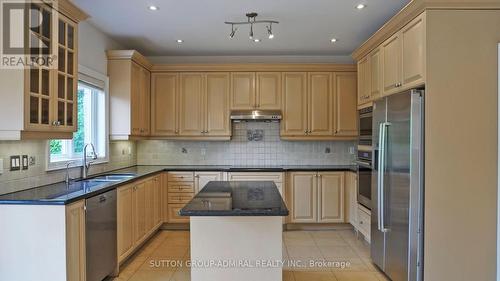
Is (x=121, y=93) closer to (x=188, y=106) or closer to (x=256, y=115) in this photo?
(x=188, y=106)

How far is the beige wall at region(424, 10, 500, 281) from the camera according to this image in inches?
98.6

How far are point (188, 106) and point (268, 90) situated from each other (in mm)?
1232

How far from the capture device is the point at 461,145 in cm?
253

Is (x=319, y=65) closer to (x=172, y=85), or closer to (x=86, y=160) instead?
(x=172, y=85)

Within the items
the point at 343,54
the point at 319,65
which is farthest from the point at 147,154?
the point at 343,54

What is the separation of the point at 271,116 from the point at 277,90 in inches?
17.0

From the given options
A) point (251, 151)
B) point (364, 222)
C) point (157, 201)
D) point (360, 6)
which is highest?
point (360, 6)

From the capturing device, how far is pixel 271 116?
482 cm

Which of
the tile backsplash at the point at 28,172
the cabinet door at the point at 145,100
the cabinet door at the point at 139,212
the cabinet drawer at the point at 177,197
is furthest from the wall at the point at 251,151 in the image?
the tile backsplash at the point at 28,172

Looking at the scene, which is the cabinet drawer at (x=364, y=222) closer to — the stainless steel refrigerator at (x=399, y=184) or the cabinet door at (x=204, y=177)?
the stainless steel refrigerator at (x=399, y=184)

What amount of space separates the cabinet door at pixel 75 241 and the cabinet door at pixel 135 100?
1.97m

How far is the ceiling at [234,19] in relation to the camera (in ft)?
10.6

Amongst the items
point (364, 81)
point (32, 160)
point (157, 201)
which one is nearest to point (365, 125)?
point (364, 81)

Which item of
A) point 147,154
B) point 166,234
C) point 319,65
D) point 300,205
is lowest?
point 166,234
